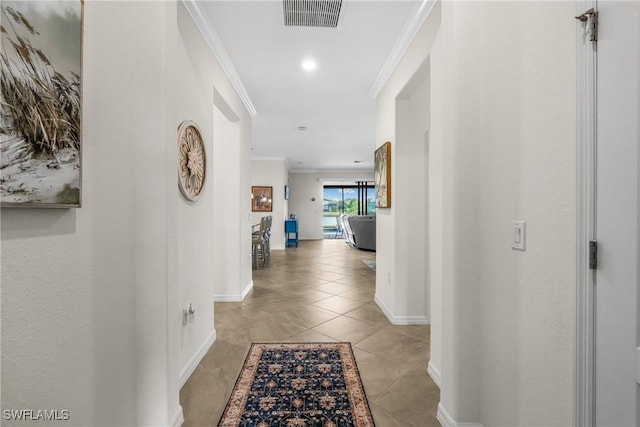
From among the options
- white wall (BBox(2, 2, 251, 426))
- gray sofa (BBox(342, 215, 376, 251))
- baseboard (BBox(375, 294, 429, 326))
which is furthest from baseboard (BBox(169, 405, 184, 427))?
gray sofa (BBox(342, 215, 376, 251))

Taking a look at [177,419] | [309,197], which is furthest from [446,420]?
[309,197]

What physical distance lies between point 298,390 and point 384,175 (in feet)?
7.45

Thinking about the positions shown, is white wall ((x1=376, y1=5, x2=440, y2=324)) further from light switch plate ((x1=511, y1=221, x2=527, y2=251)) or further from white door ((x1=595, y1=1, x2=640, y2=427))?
white door ((x1=595, y1=1, x2=640, y2=427))

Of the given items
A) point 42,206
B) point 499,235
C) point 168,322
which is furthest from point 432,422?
point 42,206

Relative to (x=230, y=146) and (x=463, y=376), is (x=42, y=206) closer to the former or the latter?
(x=463, y=376)

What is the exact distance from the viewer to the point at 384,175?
342 centimetres

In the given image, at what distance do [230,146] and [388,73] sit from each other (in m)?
2.03

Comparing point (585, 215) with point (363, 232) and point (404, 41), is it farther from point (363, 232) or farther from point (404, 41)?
point (363, 232)

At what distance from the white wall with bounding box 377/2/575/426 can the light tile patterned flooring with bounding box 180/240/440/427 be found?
0.42m

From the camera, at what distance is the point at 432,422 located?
175 centimetres

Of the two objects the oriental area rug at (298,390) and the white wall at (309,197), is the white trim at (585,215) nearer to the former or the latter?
the oriental area rug at (298,390)

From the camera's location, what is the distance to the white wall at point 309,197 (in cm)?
1195

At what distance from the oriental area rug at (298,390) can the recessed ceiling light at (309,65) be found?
270 cm

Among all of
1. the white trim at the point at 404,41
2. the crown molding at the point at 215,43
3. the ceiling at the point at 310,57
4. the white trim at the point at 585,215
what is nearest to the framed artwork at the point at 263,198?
the ceiling at the point at 310,57
